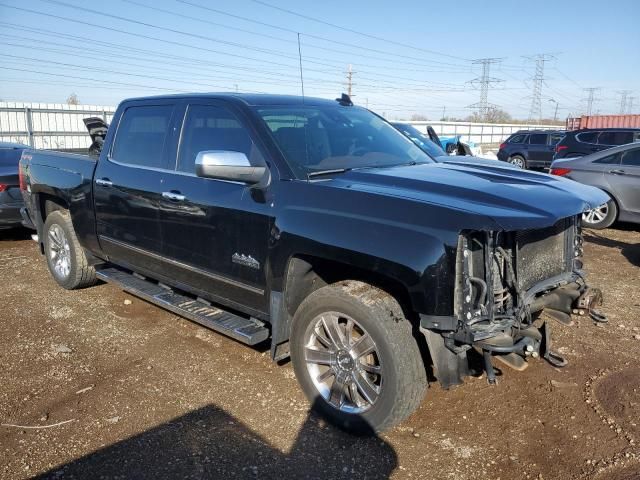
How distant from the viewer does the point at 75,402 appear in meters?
3.62

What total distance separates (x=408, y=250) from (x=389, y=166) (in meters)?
1.28

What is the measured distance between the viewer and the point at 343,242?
9.88 ft

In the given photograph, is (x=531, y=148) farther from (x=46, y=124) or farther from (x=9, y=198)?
(x=46, y=124)

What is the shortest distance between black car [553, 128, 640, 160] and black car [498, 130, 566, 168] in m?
4.13

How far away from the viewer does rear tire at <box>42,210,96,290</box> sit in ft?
18.4

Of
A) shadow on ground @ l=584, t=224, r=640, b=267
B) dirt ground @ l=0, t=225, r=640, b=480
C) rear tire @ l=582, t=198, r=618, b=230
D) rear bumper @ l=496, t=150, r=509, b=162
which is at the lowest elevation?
dirt ground @ l=0, t=225, r=640, b=480

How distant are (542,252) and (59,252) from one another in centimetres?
499

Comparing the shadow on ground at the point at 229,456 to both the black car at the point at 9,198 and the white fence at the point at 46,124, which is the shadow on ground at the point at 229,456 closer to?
the black car at the point at 9,198

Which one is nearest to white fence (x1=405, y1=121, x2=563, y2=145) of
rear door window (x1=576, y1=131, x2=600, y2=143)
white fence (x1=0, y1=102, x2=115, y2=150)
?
rear door window (x1=576, y1=131, x2=600, y2=143)

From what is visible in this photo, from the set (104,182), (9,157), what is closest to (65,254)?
(104,182)

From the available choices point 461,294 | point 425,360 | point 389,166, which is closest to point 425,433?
point 425,360

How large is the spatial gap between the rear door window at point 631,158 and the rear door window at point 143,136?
25.8 feet

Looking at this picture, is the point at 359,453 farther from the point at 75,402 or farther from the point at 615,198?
the point at 615,198

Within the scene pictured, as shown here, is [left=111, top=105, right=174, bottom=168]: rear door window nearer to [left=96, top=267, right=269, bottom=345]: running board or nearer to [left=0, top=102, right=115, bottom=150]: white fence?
[left=96, top=267, right=269, bottom=345]: running board
